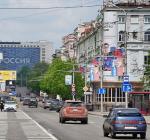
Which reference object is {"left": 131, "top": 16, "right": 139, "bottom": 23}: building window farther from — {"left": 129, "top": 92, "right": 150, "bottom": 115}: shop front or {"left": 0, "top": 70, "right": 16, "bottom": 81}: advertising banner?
{"left": 0, "top": 70, "right": 16, "bottom": 81}: advertising banner

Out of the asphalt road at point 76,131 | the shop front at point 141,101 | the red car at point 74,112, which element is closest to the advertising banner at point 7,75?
the shop front at point 141,101

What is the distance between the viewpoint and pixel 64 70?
4830 inches

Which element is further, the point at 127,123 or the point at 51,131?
the point at 51,131

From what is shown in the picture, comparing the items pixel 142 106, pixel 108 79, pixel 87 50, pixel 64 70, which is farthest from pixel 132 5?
pixel 142 106

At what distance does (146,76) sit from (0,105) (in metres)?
32.1

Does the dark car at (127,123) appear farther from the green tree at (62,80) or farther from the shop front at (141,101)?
the green tree at (62,80)

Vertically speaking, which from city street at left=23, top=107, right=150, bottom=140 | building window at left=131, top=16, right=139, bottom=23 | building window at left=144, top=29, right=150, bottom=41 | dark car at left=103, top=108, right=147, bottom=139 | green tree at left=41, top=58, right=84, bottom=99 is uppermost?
building window at left=131, top=16, right=139, bottom=23

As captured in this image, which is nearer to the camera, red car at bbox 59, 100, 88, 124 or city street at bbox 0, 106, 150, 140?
city street at bbox 0, 106, 150, 140

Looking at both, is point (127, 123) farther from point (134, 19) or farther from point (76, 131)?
point (134, 19)

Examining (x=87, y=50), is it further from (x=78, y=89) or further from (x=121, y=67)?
(x=121, y=67)

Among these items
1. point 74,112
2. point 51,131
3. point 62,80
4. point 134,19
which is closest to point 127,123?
→ point 51,131

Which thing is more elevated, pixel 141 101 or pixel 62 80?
pixel 62 80

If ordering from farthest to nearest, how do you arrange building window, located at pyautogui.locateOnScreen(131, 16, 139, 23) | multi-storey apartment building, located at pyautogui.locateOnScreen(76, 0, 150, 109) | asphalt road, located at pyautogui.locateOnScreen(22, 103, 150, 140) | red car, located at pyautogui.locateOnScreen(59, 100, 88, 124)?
1. building window, located at pyautogui.locateOnScreen(131, 16, 139, 23)
2. multi-storey apartment building, located at pyautogui.locateOnScreen(76, 0, 150, 109)
3. red car, located at pyautogui.locateOnScreen(59, 100, 88, 124)
4. asphalt road, located at pyautogui.locateOnScreen(22, 103, 150, 140)

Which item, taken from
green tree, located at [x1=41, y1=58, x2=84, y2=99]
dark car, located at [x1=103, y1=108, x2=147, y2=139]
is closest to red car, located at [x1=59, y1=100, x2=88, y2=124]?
dark car, located at [x1=103, y1=108, x2=147, y2=139]
